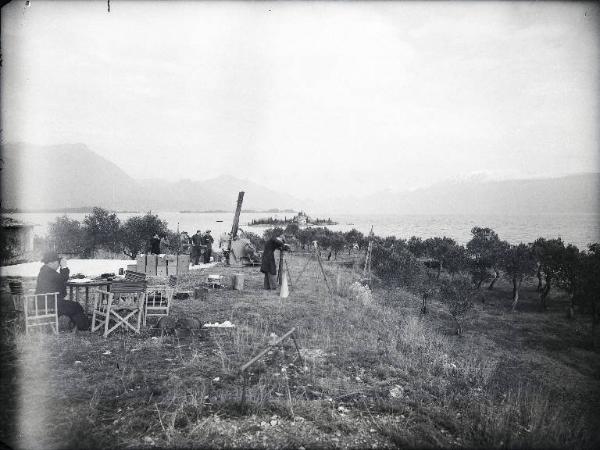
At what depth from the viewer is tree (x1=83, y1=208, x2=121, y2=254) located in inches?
1044

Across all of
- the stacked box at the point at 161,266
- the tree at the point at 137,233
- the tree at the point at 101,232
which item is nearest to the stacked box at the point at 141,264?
the stacked box at the point at 161,266

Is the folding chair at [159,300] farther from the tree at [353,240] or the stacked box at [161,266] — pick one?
the tree at [353,240]

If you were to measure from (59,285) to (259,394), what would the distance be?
15.8ft

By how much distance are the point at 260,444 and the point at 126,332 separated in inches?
180

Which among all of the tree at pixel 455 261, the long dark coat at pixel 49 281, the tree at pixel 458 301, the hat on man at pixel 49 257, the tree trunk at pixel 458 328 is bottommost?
the tree trunk at pixel 458 328

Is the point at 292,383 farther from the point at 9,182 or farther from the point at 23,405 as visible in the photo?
the point at 9,182

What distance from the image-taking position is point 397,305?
19906mm

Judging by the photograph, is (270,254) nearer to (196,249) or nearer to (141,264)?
(141,264)

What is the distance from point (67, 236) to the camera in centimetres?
2617

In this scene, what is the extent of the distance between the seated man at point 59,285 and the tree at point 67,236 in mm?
21172

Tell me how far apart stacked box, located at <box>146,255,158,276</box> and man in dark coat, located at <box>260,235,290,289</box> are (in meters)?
4.57

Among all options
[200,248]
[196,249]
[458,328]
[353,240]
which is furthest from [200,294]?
[353,240]

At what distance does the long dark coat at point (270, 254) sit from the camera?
487 inches

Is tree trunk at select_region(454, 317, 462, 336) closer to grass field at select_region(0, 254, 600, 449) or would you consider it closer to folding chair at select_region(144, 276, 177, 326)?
grass field at select_region(0, 254, 600, 449)
